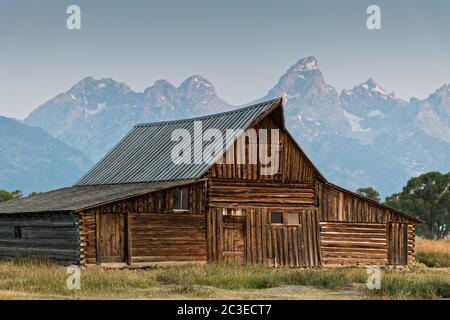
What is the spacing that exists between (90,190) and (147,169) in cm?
321

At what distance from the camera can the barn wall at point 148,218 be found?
36.0 m

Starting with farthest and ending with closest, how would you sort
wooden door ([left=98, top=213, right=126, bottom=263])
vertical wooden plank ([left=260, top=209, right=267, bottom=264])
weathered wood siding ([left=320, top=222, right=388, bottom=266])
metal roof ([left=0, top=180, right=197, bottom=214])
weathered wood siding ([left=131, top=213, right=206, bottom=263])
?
weathered wood siding ([left=320, top=222, right=388, bottom=266]) < vertical wooden plank ([left=260, top=209, right=267, bottom=264]) < weathered wood siding ([left=131, top=213, right=206, bottom=263]) < metal roof ([left=0, top=180, right=197, bottom=214]) < wooden door ([left=98, top=213, right=126, bottom=263])

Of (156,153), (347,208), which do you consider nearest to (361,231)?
(347,208)

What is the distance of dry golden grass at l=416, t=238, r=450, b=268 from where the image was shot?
46.0 meters

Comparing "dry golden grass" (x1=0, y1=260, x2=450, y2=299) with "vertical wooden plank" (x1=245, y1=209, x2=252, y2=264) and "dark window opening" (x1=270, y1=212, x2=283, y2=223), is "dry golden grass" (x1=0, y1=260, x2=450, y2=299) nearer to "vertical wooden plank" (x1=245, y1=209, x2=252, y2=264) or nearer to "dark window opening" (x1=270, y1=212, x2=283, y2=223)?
"vertical wooden plank" (x1=245, y1=209, x2=252, y2=264)

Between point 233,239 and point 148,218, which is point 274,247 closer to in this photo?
point 233,239

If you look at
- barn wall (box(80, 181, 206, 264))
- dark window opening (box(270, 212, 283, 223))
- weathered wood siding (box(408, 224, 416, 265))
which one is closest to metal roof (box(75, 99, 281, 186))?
barn wall (box(80, 181, 206, 264))

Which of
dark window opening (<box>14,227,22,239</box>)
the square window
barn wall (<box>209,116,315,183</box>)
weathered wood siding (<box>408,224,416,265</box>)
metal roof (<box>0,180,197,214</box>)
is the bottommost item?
weathered wood siding (<box>408,224,416,265</box>)

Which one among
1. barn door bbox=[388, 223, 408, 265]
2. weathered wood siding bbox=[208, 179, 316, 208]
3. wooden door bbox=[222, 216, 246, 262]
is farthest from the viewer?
barn door bbox=[388, 223, 408, 265]

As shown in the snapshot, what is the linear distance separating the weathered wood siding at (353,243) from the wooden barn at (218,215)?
0.05m

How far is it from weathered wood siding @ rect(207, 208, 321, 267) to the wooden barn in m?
0.04

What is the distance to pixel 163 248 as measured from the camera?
3803cm

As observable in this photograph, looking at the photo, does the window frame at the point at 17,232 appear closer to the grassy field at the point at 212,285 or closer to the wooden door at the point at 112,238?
the wooden door at the point at 112,238
